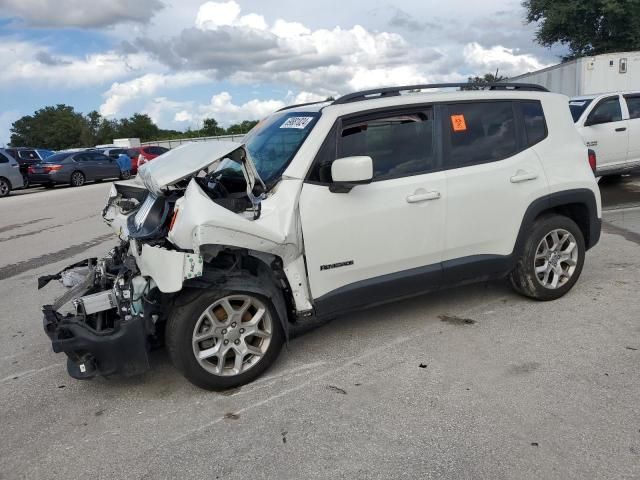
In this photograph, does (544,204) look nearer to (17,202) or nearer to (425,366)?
(425,366)

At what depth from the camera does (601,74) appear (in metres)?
15.4

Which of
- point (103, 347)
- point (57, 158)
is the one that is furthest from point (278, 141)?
point (57, 158)

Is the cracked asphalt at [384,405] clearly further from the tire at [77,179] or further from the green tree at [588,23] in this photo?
the green tree at [588,23]

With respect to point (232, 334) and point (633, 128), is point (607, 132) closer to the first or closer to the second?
point (633, 128)

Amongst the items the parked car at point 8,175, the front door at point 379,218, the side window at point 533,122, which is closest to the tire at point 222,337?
the front door at point 379,218

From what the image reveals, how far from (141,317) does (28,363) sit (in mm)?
1518

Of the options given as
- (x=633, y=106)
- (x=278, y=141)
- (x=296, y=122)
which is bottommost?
(x=633, y=106)

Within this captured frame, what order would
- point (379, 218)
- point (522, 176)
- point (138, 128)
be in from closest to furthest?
point (379, 218) → point (522, 176) → point (138, 128)

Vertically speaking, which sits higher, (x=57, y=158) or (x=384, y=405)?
(x=57, y=158)

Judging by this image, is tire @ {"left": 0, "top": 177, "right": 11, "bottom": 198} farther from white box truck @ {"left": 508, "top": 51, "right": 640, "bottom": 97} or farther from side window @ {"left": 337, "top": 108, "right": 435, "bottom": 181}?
side window @ {"left": 337, "top": 108, "right": 435, "bottom": 181}

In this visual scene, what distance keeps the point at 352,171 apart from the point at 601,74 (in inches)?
580

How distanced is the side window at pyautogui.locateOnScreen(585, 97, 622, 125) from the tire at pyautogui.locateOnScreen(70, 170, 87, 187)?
19221 mm

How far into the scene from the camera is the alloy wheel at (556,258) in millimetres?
4703

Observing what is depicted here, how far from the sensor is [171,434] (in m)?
3.13
